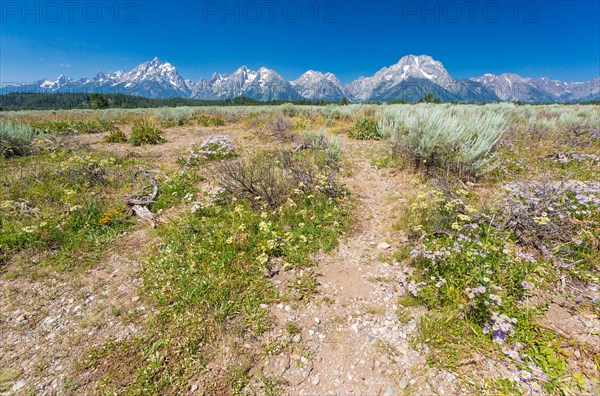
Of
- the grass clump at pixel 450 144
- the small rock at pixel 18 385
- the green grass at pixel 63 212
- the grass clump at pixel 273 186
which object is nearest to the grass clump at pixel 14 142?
the green grass at pixel 63 212

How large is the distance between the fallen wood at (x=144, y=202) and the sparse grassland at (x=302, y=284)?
15cm

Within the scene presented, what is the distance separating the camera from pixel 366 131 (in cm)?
1106

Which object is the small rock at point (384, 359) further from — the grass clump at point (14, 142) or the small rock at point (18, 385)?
the grass clump at point (14, 142)

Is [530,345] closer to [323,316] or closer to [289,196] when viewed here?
[323,316]

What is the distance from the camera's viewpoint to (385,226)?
4.26 m

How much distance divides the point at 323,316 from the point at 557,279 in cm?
269

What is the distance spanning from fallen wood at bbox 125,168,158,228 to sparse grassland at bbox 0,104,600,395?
0.48 feet

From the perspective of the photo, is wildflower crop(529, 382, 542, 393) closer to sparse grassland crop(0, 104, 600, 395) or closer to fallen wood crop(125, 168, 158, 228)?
sparse grassland crop(0, 104, 600, 395)

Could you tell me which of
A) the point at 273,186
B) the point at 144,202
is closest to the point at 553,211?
the point at 273,186

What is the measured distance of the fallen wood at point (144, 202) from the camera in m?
4.49

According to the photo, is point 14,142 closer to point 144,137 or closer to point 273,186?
point 144,137

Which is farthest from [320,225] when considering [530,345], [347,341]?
[530,345]

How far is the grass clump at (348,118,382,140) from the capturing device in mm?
10863

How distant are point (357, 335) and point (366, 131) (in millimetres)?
10020
